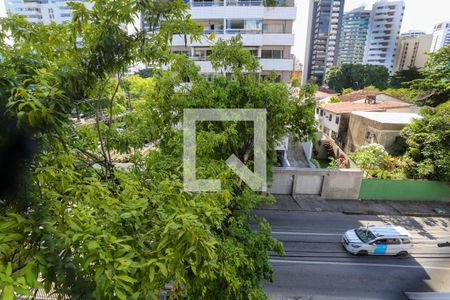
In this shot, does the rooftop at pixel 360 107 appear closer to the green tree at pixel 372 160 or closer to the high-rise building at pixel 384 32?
the green tree at pixel 372 160

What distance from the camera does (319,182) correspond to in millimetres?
10812

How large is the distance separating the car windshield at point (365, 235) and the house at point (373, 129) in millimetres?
6961

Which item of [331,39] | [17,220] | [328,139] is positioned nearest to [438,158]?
[328,139]

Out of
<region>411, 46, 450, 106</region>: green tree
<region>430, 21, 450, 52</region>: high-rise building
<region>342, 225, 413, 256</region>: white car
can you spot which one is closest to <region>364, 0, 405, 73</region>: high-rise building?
<region>430, 21, 450, 52</region>: high-rise building

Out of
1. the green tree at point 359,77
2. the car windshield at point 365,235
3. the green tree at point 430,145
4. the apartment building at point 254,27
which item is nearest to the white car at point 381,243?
the car windshield at point 365,235

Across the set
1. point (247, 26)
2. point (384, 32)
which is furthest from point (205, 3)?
point (384, 32)

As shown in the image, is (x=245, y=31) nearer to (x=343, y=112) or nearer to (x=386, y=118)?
(x=343, y=112)

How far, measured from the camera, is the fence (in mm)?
10500

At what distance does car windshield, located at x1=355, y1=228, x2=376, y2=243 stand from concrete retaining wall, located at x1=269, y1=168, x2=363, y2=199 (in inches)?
120

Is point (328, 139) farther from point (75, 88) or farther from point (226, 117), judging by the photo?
point (75, 88)

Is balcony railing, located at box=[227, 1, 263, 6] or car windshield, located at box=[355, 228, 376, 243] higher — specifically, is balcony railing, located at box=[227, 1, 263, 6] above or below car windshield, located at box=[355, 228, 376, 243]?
above

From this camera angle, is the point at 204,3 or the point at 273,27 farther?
the point at 273,27

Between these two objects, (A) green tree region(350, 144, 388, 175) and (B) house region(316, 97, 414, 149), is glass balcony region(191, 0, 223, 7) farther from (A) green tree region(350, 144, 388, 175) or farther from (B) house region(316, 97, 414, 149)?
(B) house region(316, 97, 414, 149)

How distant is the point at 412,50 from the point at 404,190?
2215 inches
